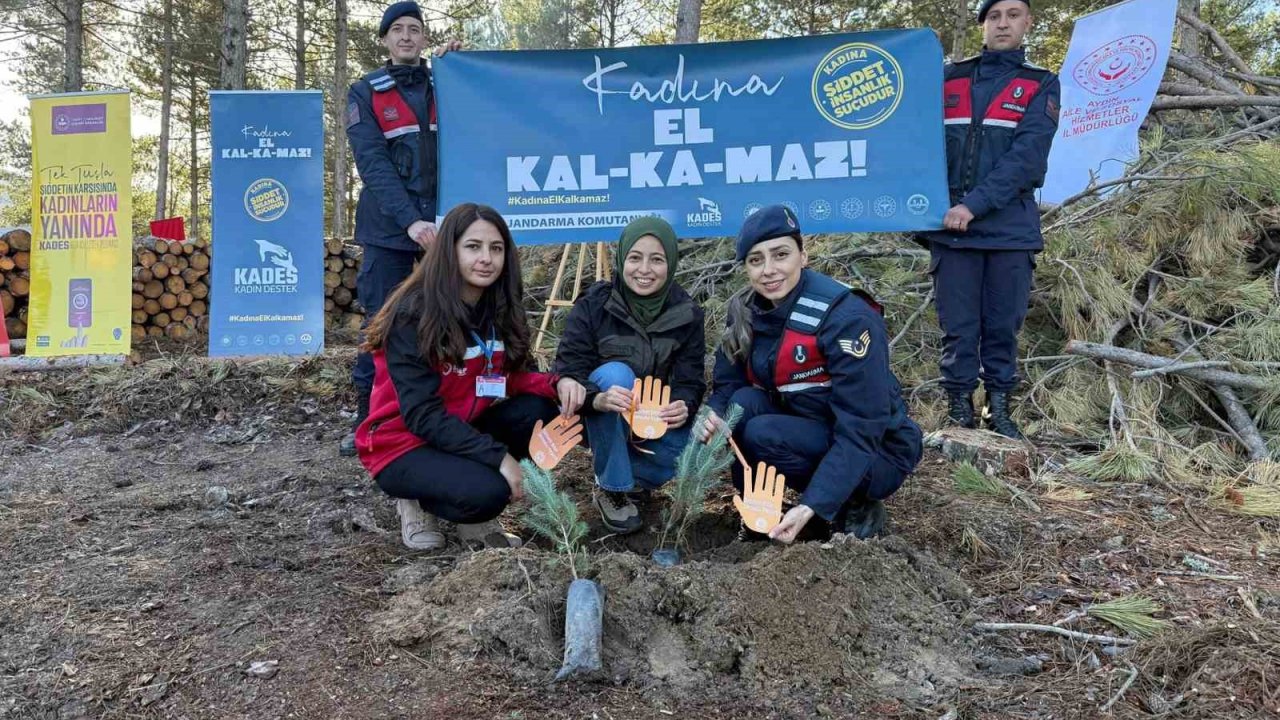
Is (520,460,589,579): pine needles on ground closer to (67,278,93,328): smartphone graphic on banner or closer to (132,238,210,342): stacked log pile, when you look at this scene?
(67,278,93,328): smartphone graphic on banner

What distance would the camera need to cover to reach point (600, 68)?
14.0ft

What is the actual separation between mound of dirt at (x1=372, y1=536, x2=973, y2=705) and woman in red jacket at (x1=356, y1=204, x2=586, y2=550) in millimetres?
369

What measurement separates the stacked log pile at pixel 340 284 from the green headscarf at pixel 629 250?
5.03 metres

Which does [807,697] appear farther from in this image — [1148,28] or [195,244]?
[195,244]

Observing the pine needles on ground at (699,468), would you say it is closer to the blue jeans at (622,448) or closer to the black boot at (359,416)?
the blue jeans at (622,448)

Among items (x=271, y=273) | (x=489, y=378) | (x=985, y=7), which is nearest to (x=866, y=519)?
(x=489, y=378)

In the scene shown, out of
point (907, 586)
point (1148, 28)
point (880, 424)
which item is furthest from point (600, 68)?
point (1148, 28)

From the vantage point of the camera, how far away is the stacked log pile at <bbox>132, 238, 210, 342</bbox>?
658 cm

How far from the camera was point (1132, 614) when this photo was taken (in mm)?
2031

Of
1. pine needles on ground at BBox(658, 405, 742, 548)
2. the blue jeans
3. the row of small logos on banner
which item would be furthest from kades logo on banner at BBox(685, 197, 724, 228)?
pine needles on ground at BBox(658, 405, 742, 548)

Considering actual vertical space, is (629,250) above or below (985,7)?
below

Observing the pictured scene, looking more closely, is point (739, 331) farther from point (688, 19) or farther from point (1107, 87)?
point (688, 19)

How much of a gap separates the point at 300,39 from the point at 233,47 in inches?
264

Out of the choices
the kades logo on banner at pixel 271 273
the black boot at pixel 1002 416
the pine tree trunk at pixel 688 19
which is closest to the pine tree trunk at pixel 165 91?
the kades logo on banner at pixel 271 273
